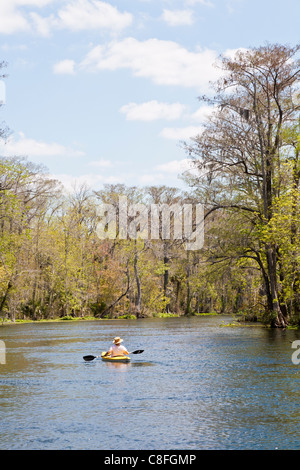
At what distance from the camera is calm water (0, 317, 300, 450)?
42.3 ft

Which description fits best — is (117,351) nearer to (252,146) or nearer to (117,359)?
(117,359)

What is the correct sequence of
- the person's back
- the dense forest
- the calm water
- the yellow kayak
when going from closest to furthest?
the calm water
the yellow kayak
the person's back
the dense forest

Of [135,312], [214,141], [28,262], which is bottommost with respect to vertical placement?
[135,312]

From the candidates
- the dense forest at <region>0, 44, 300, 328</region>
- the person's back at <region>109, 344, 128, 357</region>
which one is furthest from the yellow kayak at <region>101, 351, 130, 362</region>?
the dense forest at <region>0, 44, 300, 328</region>

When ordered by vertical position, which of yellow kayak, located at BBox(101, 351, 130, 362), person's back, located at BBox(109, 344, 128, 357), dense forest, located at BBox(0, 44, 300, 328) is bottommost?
yellow kayak, located at BBox(101, 351, 130, 362)

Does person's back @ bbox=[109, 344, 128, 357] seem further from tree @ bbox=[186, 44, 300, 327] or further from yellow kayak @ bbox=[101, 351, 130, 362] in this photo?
tree @ bbox=[186, 44, 300, 327]

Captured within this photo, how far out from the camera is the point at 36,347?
31.0 metres

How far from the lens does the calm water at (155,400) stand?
12883 millimetres

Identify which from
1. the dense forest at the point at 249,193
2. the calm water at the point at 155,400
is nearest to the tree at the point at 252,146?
the dense forest at the point at 249,193

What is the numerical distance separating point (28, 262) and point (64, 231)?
7.59 metres

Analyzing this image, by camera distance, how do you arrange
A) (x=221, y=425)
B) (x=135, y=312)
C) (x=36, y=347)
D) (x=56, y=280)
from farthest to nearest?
1. (x=135, y=312)
2. (x=56, y=280)
3. (x=36, y=347)
4. (x=221, y=425)

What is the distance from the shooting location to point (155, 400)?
1677 centimetres
